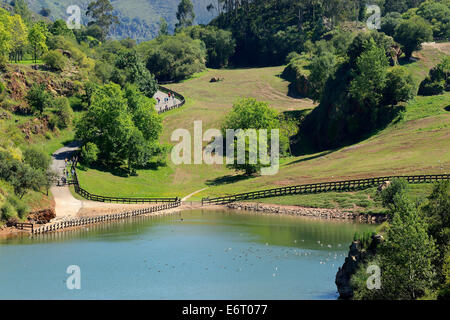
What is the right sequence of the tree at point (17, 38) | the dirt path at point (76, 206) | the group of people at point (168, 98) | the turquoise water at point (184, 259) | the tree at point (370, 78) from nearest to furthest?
the turquoise water at point (184, 259), the dirt path at point (76, 206), the tree at point (370, 78), the tree at point (17, 38), the group of people at point (168, 98)

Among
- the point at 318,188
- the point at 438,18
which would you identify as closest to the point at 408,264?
the point at 318,188

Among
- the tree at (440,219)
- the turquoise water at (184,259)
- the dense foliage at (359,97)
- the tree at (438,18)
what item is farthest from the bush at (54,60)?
the tree at (440,219)

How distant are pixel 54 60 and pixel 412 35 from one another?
93218 millimetres

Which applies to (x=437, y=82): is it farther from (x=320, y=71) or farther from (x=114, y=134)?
(x=114, y=134)

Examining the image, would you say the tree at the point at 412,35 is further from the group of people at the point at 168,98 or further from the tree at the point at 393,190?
the tree at the point at 393,190

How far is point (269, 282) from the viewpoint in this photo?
57906mm

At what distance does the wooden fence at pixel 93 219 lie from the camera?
8406cm

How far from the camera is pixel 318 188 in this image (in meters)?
104

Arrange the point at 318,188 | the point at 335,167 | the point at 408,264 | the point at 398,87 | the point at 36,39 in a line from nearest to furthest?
the point at 408,264 < the point at 318,188 < the point at 335,167 < the point at 398,87 < the point at 36,39

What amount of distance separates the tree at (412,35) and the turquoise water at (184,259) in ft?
299

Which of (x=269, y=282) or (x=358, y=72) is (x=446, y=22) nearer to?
(x=358, y=72)

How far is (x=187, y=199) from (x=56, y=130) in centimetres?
4055

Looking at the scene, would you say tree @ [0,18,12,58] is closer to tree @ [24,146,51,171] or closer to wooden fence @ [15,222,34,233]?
tree @ [24,146,51,171]
